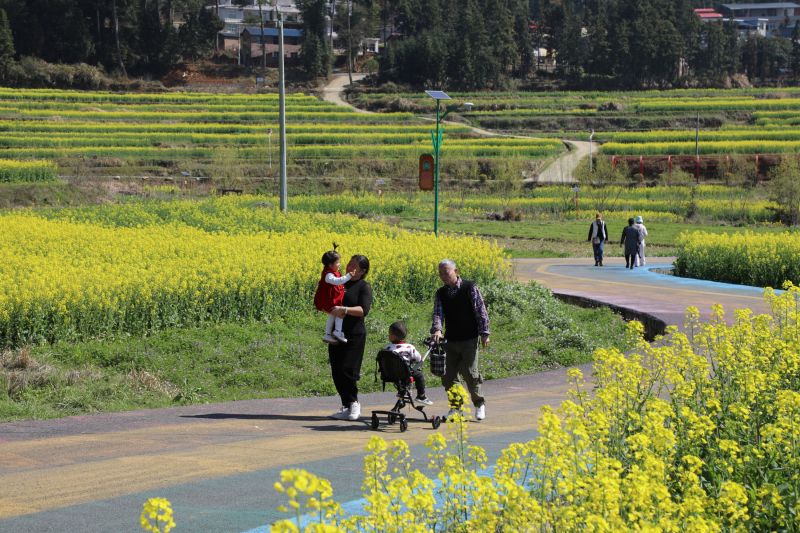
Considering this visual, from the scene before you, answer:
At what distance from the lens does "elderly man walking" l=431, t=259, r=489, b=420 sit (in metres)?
12.2

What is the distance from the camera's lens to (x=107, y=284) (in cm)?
1750

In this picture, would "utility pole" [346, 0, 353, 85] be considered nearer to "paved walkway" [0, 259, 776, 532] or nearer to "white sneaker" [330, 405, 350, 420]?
"paved walkway" [0, 259, 776, 532]

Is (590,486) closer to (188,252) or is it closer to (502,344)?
(502,344)

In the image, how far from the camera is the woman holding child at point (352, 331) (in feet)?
40.3

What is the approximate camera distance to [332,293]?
41.1 ft

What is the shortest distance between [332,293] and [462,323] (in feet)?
4.96

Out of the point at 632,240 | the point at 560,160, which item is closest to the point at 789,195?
the point at 632,240

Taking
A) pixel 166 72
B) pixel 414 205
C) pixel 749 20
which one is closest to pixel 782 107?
pixel 414 205

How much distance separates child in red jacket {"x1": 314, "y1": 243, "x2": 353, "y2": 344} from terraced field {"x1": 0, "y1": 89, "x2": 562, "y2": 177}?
162 feet

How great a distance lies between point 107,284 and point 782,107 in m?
85.5

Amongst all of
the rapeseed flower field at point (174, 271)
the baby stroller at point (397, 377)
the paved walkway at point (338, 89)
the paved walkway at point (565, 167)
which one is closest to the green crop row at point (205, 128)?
the paved walkway at point (565, 167)

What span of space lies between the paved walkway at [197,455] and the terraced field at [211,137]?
1918 inches

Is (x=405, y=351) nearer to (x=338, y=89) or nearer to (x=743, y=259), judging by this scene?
(x=743, y=259)

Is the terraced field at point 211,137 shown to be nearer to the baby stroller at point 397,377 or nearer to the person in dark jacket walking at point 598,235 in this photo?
the person in dark jacket walking at point 598,235
